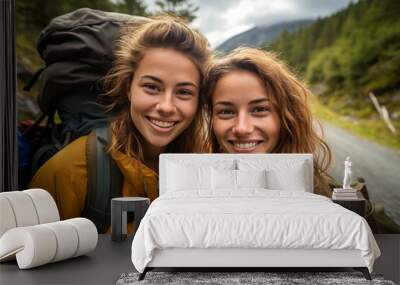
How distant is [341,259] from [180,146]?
2.53 metres

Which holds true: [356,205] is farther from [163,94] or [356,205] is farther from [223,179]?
[163,94]

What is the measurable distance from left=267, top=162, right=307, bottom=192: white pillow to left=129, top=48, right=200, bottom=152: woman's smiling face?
110 centimetres

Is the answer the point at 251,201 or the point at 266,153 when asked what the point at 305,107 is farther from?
the point at 251,201

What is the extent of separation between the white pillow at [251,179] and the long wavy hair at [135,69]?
823 millimetres

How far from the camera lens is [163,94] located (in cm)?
650

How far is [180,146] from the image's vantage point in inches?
263

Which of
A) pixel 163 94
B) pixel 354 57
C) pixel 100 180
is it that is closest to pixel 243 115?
pixel 163 94

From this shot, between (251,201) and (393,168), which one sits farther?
(393,168)

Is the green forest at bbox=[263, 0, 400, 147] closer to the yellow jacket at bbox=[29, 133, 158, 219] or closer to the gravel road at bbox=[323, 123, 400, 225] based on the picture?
the gravel road at bbox=[323, 123, 400, 225]

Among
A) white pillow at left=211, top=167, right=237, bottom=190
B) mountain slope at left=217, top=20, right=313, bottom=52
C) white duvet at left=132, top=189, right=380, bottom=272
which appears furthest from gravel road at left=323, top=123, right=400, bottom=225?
white duvet at left=132, top=189, right=380, bottom=272

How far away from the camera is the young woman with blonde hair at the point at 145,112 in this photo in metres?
6.50

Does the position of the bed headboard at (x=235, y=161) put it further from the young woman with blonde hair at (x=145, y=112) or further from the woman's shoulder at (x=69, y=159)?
the woman's shoulder at (x=69, y=159)

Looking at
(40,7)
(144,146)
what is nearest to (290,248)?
(144,146)

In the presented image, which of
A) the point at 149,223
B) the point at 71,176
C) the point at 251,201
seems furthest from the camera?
the point at 71,176
